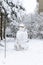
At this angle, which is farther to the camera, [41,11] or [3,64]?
[41,11]

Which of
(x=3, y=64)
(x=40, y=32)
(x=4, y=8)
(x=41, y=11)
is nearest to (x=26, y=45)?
(x=4, y=8)

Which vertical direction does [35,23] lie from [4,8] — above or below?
below

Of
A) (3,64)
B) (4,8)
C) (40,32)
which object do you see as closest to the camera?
(3,64)

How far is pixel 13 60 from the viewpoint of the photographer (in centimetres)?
991

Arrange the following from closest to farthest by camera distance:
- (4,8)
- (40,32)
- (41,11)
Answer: (4,8), (40,32), (41,11)

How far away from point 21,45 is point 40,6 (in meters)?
14.7

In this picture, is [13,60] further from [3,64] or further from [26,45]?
[26,45]

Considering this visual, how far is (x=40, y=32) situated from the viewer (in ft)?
75.7

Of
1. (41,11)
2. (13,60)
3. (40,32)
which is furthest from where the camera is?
(41,11)

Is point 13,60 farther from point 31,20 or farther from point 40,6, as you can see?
point 40,6

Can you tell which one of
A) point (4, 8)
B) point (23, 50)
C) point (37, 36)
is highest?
point (4, 8)

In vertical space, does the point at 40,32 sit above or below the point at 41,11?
below

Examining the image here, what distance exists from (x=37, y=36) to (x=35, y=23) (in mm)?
1482

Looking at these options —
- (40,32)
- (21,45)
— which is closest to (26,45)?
(21,45)
